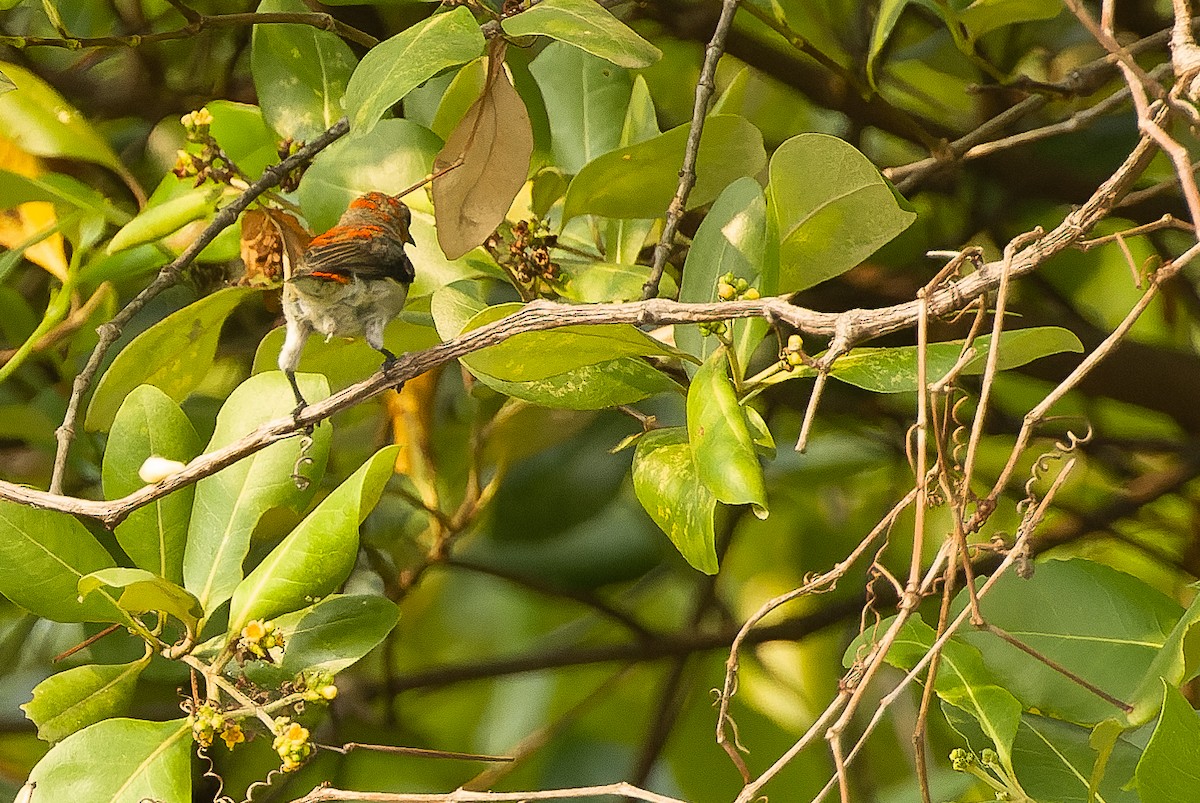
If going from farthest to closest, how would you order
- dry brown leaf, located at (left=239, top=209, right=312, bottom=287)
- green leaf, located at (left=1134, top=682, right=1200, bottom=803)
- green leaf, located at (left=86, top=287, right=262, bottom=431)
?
1. dry brown leaf, located at (left=239, top=209, right=312, bottom=287)
2. green leaf, located at (left=86, top=287, right=262, bottom=431)
3. green leaf, located at (left=1134, top=682, right=1200, bottom=803)

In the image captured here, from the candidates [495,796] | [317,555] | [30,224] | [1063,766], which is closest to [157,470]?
[317,555]

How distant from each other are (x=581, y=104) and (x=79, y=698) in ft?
2.62

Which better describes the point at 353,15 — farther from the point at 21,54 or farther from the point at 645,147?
the point at 645,147

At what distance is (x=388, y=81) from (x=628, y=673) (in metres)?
1.24

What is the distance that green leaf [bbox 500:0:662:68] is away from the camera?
99cm

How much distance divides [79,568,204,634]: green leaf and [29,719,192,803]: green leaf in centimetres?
10

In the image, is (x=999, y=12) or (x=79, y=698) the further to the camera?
(x=999, y=12)

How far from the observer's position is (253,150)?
1.49m

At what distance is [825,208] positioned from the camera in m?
1.03

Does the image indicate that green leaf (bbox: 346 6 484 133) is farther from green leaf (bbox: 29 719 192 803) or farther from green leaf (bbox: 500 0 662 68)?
green leaf (bbox: 29 719 192 803)

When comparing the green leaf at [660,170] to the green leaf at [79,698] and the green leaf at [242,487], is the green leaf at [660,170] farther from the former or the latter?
the green leaf at [79,698]

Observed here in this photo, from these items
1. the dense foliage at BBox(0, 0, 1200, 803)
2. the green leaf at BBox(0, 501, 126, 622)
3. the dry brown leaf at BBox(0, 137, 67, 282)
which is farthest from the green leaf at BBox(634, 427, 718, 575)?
the dry brown leaf at BBox(0, 137, 67, 282)

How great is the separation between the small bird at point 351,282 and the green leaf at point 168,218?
23 cm

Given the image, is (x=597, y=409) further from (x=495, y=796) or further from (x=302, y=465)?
(x=495, y=796)
